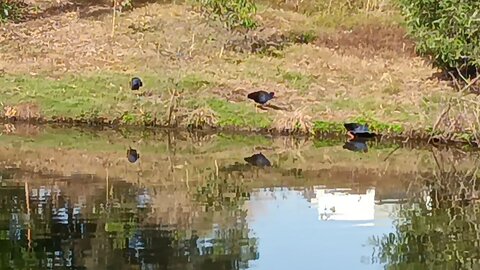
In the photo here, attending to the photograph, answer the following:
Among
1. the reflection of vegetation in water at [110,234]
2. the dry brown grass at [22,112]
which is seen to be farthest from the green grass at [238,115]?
the reflection of vegetation in water at [110,234]

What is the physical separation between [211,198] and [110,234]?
237cm

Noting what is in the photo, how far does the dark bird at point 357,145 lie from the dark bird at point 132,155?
3849 millimetres

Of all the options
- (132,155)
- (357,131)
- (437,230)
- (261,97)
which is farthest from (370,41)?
(437,230)

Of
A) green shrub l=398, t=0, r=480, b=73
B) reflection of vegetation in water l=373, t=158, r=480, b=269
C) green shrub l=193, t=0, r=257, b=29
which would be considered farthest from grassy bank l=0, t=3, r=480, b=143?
reflection of vegetation in water l=373, t=158, r=480, b=269

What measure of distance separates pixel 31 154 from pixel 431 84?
31.1 ft

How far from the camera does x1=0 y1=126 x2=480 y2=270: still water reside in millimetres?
9430

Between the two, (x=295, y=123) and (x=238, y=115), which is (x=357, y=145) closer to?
(x=295, y=123)

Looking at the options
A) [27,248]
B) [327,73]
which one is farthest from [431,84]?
[27,248]

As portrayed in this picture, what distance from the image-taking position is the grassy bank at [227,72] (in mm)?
17109

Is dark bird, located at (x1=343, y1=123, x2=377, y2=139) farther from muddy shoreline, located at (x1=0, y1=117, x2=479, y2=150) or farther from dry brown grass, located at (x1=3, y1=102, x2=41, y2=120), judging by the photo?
dry brown grass, located at (x1=3, y1=102, x2=41, y2=120)

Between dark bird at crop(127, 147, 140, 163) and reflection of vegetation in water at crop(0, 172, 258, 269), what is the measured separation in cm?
245

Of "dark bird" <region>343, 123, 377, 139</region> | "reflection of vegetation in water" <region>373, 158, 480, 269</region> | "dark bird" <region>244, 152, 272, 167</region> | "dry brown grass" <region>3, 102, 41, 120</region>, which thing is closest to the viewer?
"reflection of vegetation in water" <region>373, 158, 480, 269</region>

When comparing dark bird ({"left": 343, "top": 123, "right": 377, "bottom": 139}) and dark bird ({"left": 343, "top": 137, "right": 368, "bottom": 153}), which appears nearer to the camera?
dark bird ({"left": 343, "top": 137, "right": 368, "bottom": 153})

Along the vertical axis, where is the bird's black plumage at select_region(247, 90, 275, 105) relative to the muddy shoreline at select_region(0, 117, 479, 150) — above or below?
above
